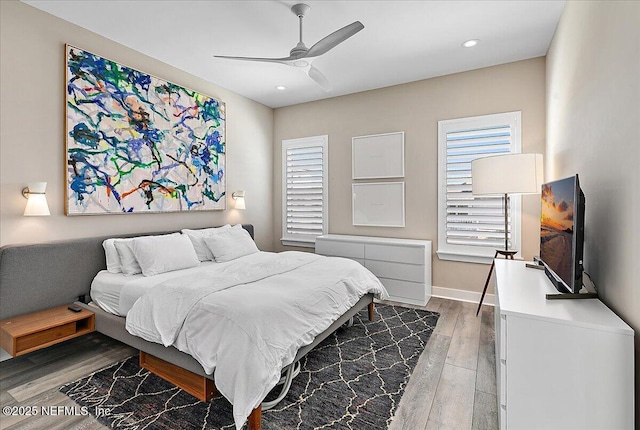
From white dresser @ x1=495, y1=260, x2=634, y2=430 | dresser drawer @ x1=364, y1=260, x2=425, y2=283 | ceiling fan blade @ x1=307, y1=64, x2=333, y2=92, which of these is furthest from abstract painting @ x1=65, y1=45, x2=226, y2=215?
white dresser @ x1=495, y1=260, x2=634, y2=430

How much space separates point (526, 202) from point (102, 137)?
4586 mm

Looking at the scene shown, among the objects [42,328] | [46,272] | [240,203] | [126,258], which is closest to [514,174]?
[240,203]

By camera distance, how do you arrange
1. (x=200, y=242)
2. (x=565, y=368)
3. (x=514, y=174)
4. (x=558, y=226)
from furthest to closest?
1. (x=200, y=242)
2. (x=514, y=174)
3. (x=558, y=226)
4. (x=565, y=368)

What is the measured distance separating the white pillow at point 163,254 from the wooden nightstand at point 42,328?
0.57 metres

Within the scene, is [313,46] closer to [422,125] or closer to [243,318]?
[243,318]

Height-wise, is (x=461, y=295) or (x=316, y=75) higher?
(x=316, y=75)

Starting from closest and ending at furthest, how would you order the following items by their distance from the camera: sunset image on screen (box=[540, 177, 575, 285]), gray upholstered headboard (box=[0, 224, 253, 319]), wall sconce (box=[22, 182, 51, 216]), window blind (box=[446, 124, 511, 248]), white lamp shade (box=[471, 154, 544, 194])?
sunset image on screen (box=[540, 177, 575, 285]) → gray upholstered headboard (box=[0, 224, 253, 319]) → wall sconce (box=[22, 182, 51, 216]) → white lamp shade (box=[471, 154, 544, 194]) → window blind (box=[446, 124, 511, 248])

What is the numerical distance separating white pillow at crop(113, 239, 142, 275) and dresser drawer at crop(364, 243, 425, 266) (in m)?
2.68

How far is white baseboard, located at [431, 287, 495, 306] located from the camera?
389 centimetres

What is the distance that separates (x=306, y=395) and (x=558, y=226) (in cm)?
191

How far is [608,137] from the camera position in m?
1.59

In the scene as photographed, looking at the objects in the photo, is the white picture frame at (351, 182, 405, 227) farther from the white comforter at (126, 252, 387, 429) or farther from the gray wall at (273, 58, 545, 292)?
the white comforter at (126, 252, 387, 429)

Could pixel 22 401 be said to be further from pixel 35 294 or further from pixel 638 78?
pixel 638 78

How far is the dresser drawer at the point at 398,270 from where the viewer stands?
392 cm
